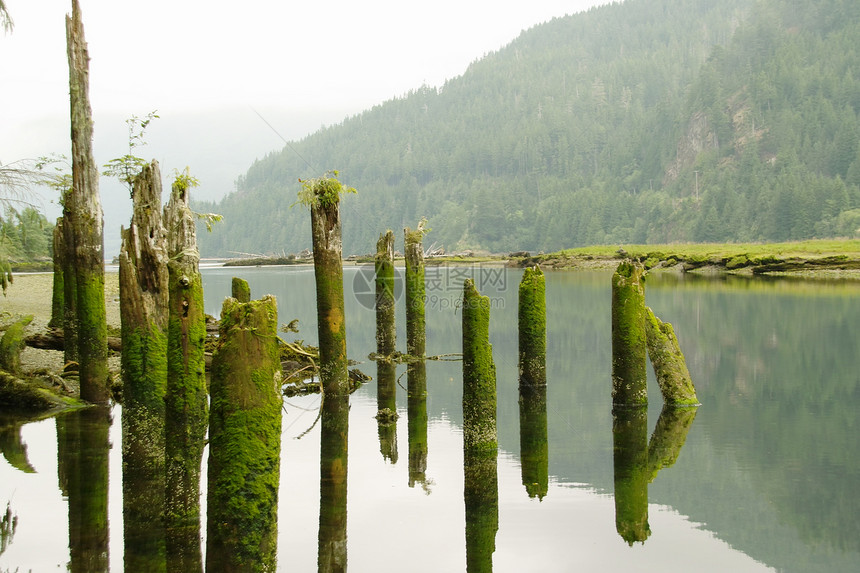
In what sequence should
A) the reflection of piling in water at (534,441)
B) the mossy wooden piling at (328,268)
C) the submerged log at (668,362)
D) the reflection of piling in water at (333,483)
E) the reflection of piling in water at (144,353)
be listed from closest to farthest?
the reflection of piling in water at (333,483) < the reflection of piling in water at (144,353) < the reflection of piling in water at (534,441) < the submerged log at (668,362) < the mossy wooden piling at (328,268)

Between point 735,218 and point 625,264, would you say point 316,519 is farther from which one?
point 735,218

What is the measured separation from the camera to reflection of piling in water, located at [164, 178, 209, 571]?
1084 cm

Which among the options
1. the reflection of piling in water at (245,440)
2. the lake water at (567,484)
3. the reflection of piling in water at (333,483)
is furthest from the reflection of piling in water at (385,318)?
the reflection of piling in water at (245,440)

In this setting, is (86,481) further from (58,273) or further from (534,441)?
(58,273)

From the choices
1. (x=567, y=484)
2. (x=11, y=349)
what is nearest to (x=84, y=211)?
(x=11, y=349)

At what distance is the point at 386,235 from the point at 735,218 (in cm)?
11590

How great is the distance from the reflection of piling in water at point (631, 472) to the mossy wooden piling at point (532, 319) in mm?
2707

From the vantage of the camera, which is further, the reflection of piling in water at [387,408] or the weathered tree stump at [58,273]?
the weathered tree stump at [58,273]

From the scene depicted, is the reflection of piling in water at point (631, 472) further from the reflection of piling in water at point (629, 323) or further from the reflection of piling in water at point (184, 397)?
the reflection of piling in water at point (184, 397)

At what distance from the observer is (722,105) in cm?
16850

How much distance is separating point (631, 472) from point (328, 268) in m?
8.42

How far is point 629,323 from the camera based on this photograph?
17125mm

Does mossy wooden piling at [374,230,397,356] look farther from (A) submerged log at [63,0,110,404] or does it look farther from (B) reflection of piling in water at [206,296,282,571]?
(B) reflection of piling in water at [206,296,282,571]

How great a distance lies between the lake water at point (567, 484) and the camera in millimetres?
10969
